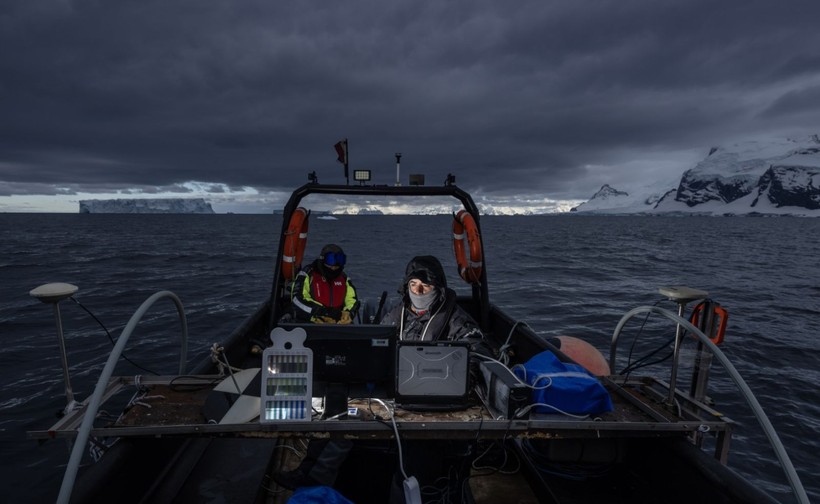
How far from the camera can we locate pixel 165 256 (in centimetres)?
2948

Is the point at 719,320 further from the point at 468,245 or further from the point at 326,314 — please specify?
the point at 326,314

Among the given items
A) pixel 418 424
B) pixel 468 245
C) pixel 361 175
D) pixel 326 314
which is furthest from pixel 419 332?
pixel 326 314

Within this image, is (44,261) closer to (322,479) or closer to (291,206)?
(291,206)

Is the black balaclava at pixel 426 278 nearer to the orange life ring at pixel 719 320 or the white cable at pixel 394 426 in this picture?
the white cable at pixel 394 426

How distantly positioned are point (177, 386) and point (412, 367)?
6.09 feet

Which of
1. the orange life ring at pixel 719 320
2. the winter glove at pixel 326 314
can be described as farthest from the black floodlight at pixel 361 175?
the orange life ring at pixel 719 320

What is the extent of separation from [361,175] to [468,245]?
1.73m

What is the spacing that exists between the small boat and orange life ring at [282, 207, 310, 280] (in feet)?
5.89

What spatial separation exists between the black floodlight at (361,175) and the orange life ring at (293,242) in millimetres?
1259

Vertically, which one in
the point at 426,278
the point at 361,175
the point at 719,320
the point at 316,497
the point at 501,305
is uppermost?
the point at 361,175

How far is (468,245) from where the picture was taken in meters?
5.43

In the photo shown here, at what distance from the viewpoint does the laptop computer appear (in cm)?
254

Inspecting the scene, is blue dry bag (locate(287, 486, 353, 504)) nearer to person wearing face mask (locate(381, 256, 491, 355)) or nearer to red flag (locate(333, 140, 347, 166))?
person wearing face mask (locate(381, 256, 491, 355))

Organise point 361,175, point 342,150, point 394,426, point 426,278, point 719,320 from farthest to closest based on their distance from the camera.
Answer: point 342,150, point 361,175, point 426,278, point 719,320, point 394,426
